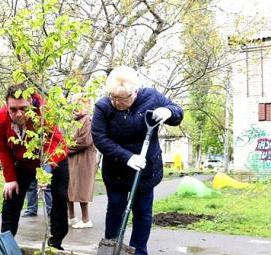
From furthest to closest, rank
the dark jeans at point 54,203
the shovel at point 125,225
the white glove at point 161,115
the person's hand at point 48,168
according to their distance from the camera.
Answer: the dark jeans at point 54,203
the person's hand at point 48,168
the white glove at point 161,115
the shovel at point 125,225

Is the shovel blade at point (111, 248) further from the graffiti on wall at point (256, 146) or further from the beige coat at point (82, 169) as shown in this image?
the graffiti on wall at point (256, 146)

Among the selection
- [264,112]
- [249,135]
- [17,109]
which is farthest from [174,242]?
[249,135]

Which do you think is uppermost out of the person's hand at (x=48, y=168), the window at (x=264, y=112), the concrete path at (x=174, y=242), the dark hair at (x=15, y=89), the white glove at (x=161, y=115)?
the window at (x=264, y=112)

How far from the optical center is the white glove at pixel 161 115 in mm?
3891

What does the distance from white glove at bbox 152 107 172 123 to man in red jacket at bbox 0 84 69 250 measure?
68cm

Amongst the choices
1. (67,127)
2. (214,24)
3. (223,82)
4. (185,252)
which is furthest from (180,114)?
(223,82)

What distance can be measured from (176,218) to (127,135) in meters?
3.70

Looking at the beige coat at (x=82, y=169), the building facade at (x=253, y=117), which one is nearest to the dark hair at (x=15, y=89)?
the beige coat at (x=82, y=169)

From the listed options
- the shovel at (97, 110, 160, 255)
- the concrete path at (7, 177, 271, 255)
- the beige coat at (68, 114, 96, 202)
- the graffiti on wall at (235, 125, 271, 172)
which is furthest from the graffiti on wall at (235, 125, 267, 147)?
the shovel at (97, 110, 160, 255)

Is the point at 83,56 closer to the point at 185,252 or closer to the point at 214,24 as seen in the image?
the point at 214,24

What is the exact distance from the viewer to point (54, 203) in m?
4.44

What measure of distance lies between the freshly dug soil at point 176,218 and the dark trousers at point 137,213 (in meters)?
2.85

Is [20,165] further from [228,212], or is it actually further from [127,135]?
[228,212]

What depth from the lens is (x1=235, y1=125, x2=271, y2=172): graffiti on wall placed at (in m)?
17.2
